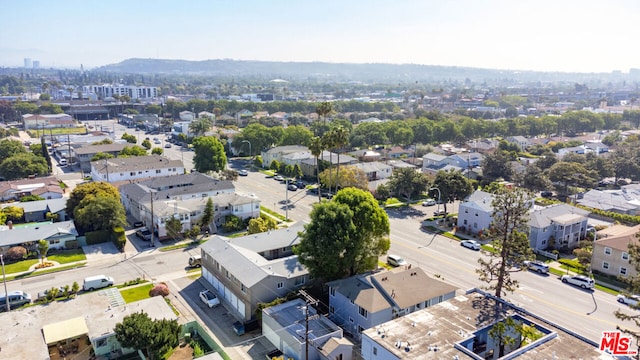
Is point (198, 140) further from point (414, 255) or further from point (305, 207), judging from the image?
point (414, 255)

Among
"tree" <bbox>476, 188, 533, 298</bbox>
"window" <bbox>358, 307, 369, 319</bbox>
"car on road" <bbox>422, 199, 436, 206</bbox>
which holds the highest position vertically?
"tree" <bbox>476, 188, 533, 298</bbox>

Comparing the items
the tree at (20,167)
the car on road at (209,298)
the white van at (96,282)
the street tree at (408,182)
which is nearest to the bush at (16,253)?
the white van at (96,282)

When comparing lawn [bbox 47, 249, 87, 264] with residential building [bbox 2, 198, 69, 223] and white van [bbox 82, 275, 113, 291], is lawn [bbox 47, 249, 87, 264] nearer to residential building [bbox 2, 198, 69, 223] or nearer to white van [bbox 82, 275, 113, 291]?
white van [bbox 82, 275, 113, 291]

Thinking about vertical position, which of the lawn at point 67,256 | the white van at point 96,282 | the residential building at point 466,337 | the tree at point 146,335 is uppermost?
the residential building at point 466,337

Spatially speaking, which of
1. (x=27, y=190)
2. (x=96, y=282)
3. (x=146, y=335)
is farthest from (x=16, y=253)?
(x=146, y=335)

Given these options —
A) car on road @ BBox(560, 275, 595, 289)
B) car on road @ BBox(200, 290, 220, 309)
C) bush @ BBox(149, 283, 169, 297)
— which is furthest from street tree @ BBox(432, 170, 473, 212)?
bush @ BBox(149, 283, 169, 297)

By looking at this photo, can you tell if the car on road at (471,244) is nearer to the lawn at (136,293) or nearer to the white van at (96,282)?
the lawn at (136,293)

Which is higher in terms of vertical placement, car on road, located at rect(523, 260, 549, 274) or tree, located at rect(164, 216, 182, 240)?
tree, located at rect(164, 216, 182, 240)
